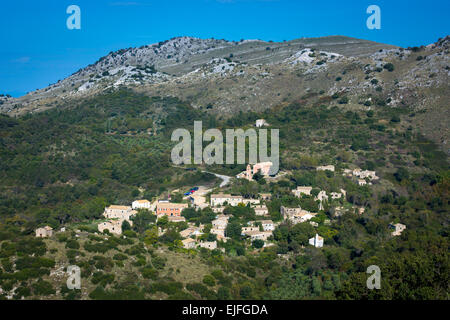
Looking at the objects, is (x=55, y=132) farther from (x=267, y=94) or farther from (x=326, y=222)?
(x=326, y=222)

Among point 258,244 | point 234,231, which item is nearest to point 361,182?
point 234,231

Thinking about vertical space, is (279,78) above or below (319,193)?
above

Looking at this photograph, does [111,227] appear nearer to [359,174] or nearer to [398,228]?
[398,228]

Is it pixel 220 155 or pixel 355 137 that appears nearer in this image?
pixel 220 155

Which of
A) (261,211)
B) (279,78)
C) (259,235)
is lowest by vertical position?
(259,235)

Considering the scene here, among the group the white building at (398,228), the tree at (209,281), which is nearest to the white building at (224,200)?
the white building at (398,228)

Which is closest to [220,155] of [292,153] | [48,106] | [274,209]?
[292,153]

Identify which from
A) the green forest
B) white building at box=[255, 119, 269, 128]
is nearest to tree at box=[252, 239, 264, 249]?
the green forest
